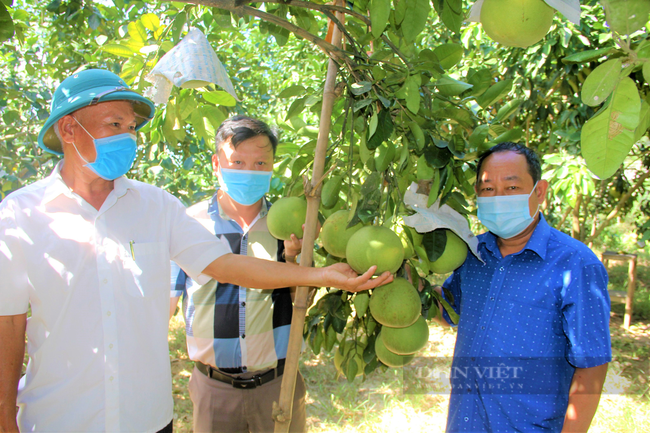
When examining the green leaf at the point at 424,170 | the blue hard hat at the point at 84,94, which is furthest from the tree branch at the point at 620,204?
the blue hard hat at the point at 84,94

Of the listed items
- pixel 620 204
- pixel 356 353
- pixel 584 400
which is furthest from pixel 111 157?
pixel 620 204

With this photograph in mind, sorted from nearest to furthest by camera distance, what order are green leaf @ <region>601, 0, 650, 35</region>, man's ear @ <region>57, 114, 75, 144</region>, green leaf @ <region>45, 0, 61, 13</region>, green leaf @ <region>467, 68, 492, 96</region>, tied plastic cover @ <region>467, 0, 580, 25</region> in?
green leaf @ <region>601, 0, 650, 35</region>
tied plastic cover @ <region>467, 0, 580, 25</region>
green leaf @ <region>467, 68, 492, 96</region>
man's ear @ <region>57, 114, 75, 144</region>
green leaf @ <region>45, 0, 61, 13</region>

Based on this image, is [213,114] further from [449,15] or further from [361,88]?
[449,15]

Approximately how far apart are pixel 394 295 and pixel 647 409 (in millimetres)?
3128

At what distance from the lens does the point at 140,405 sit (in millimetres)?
1374

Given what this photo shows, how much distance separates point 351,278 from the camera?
125 centimetres

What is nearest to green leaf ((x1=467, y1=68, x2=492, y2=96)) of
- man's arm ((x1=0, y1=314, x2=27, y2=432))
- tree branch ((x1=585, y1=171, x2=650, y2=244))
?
man's arm ((x1=0, y1=314, x2=27, y2=432))

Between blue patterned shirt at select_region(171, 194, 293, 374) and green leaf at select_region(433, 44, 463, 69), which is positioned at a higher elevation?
green leaf at select_region(433, 44, 463, 69)

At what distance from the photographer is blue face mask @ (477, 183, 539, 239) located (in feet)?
5.00

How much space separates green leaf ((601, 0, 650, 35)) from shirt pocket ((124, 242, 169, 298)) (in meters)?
1.34

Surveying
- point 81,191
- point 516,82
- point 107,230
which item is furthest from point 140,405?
point 516,82

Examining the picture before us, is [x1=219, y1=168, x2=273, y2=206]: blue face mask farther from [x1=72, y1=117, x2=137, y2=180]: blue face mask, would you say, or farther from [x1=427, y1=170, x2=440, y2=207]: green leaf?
[x1=427, y1=170, x2=440, y2=207]: green leaf

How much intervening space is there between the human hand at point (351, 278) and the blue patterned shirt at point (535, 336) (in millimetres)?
526

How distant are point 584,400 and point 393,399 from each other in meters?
2.30
